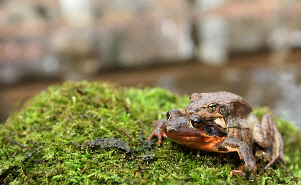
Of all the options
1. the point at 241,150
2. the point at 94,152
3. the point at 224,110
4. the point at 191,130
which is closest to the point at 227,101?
the point at 224,110

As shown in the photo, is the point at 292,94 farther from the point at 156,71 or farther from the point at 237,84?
the point at 156,71

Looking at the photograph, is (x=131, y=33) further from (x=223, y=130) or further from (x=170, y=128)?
(x=170, y=128)

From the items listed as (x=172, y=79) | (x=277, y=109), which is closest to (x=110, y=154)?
(x=277, y=109)

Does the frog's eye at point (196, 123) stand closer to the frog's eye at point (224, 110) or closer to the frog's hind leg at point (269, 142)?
the frog's eye at point (224, 110)

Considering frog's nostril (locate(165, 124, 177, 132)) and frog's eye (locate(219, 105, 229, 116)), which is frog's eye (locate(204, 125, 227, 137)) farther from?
frog's nostril (locate(165, 124, 177, 132))

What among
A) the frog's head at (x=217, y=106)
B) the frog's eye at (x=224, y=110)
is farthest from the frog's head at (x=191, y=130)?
the frog's eye at (x=224, y=110)
